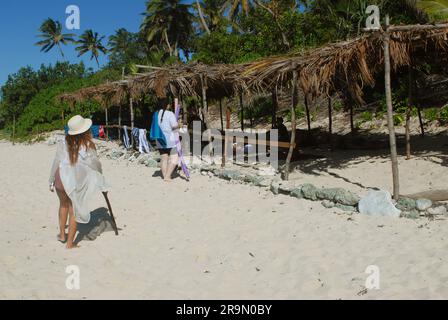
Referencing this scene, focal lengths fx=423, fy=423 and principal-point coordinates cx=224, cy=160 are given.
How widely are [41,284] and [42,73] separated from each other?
37367 millimetres

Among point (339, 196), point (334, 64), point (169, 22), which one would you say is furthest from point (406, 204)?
point (169, 22)

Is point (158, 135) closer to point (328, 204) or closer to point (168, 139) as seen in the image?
point (168, 139)

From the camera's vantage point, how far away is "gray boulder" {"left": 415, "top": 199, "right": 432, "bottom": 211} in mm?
Answer: 4879

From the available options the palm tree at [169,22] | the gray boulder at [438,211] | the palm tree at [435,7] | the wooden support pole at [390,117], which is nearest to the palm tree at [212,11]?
the palm tree at [169,22]

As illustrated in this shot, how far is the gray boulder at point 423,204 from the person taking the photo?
488 centimetres

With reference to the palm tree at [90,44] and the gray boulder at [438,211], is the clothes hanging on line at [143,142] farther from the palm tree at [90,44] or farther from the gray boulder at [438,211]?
the palm tree at [90,44]

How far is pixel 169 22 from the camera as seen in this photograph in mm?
33406

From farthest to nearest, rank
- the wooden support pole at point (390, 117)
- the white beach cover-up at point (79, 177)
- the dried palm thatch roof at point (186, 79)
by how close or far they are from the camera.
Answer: the dried palm thatch roof at point (186, 79)
the wooden support pole at point (390, 117)
the white beach cover-up at point (79, 177)

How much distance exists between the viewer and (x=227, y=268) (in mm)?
3875

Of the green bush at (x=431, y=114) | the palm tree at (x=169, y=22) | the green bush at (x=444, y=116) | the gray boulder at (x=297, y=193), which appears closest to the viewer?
the gray boulder at (x=297, y=193)

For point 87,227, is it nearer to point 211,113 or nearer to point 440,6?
point 440,6

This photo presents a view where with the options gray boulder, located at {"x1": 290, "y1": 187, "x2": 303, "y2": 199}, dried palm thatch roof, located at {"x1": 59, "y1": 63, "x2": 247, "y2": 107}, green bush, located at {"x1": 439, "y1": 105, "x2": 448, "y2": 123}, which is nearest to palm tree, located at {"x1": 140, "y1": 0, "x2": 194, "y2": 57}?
dried palm thatch roof, located at {"x1": 59, "y1": 63, "x2": 247, "y2": 107}

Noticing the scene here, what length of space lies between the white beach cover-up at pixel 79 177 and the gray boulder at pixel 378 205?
3117mm

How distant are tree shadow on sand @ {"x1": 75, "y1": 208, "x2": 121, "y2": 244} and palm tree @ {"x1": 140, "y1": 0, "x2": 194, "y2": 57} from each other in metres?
28.2
